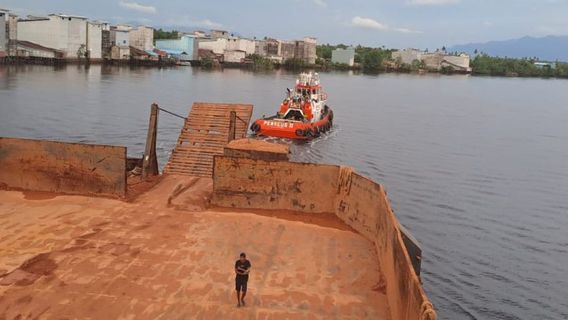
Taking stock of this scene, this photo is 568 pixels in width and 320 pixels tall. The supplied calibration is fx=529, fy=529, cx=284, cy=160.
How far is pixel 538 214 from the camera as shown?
71.8 feet

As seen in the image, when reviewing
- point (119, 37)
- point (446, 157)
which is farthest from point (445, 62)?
point (446, 157)

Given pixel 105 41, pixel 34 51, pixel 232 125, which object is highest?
pixel 105 41

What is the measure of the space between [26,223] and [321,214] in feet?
20.1

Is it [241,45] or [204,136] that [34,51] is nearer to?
[241,45]

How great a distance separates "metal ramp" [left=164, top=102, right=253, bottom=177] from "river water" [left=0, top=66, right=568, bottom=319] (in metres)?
7.12

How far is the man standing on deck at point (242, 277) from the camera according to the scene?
7668 millimetres

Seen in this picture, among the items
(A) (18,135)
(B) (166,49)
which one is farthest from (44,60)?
(A) (18,135)

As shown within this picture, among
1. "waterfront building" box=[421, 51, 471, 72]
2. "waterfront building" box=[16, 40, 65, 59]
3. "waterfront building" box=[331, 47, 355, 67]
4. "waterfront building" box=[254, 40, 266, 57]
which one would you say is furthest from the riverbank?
"waterfront building" box=[421, 51, 471, 72]

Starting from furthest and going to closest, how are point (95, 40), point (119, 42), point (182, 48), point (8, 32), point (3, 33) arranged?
1. point (182, 48)
2. point (119, 42)
3. point (95, 40)
4. point (8, 32)
5. point (3, 33)

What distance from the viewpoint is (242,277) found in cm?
768

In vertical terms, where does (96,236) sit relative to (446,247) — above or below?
above

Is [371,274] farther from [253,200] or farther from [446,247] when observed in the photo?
[446,247]

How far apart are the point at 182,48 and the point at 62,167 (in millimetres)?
123162

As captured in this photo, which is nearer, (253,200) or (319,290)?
(319,290)
